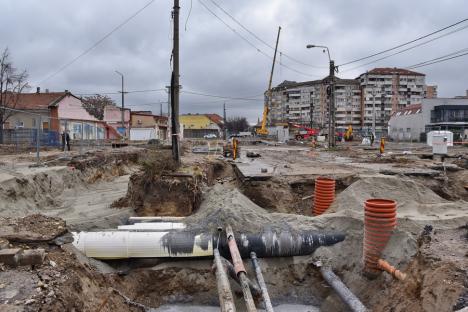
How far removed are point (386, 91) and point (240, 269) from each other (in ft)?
382

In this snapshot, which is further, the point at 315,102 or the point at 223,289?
the point at 315,102

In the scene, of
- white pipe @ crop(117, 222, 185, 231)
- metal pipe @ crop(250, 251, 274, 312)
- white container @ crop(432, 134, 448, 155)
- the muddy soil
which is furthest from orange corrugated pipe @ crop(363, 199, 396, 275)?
white container @ crop(432, 134, 448, 155)

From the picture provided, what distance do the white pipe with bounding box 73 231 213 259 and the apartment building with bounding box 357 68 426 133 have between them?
10932cm

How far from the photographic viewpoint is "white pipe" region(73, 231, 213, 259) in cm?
728

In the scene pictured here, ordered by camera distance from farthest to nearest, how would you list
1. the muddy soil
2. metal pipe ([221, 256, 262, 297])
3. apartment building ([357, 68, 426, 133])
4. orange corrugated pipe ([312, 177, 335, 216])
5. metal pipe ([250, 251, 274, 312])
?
1. apartment building ([357, 68, 426, 133])
2. the muddy soil
3. orange corrugated pipe ([312, 177, 335, 216])
4. metal pipe ([221, 256, 262, 297])
5. metal pipe ([250, 251, 274, 312])

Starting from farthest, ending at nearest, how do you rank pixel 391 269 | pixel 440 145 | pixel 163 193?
pixel 440 145, pixel 163 193, pixel 391 269

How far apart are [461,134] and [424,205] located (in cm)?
5289

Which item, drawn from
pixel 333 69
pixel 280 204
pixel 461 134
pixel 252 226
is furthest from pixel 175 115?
pixel 461 134

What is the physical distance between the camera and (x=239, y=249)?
7.47 meters

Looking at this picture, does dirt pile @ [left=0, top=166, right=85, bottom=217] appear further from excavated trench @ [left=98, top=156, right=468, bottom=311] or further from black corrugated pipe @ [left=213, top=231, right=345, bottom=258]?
black corrugated pipe @ [left=213, top=231, right=345, bottom=258]

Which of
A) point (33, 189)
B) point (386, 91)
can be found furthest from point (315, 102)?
point (33, 189)

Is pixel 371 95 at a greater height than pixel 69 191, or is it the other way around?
pixel 371 95

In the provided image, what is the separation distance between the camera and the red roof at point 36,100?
→ 48531 mm

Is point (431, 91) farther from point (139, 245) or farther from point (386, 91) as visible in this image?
point (139, 245)
